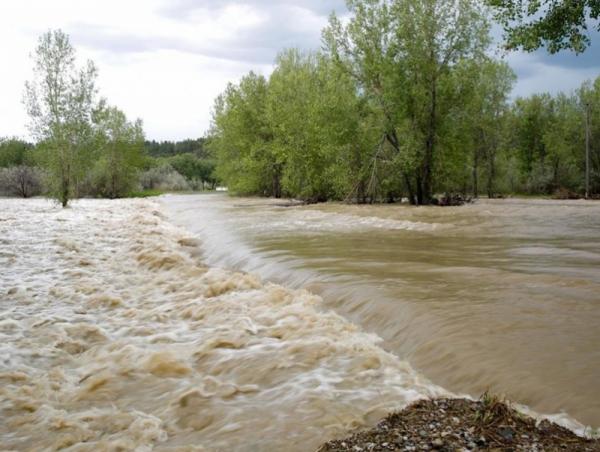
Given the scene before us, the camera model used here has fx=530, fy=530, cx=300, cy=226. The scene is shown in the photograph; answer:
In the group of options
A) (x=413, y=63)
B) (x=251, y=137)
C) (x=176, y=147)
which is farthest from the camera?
(x=176, y=147)

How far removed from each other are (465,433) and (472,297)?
3473mm

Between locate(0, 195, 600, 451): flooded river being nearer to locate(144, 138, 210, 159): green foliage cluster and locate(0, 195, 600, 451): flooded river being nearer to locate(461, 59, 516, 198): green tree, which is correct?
locate(461, 59, 516, 198): green tree

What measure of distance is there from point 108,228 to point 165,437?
701 inches

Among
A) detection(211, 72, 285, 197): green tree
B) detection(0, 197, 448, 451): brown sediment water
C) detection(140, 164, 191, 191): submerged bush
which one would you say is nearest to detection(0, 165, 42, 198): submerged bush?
detection(140, 164, 191, 191): submerged bush

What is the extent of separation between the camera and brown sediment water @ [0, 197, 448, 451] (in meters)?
3.74

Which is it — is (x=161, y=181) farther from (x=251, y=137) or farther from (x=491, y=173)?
(x=491, y=173)

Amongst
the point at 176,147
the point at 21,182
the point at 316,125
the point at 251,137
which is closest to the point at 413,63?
the point at 316,125

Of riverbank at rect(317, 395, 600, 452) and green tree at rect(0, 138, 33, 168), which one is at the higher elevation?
green tree at rect(0, 138, 33, 168)

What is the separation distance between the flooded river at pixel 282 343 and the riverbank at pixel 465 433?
1.13ft

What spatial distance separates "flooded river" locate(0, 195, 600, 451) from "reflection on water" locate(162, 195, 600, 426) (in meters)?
0.02

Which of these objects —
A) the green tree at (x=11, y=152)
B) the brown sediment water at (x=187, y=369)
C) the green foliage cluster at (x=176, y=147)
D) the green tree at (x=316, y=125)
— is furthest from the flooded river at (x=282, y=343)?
the green foliage cluster at (x=176, y=147)

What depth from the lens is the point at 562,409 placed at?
363cm

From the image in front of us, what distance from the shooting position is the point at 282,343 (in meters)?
5.51

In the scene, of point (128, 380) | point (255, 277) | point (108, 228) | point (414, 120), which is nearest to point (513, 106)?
point (414, 120)
